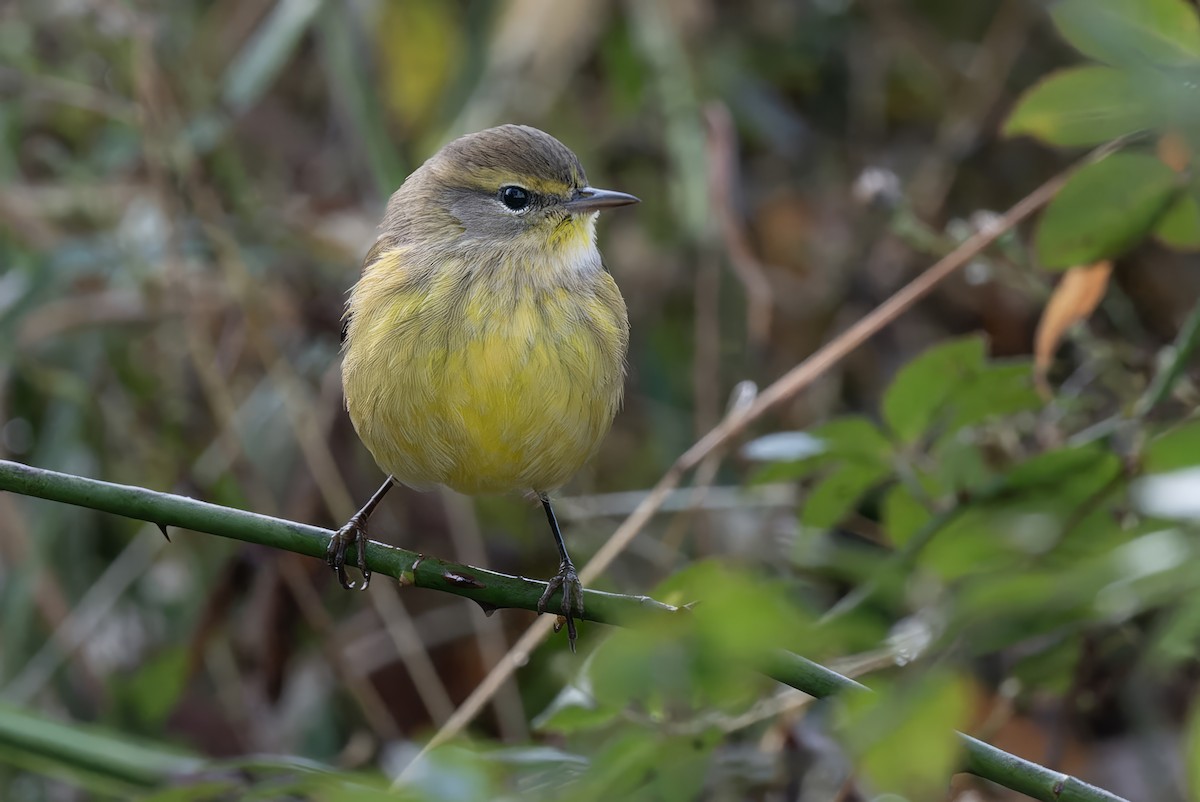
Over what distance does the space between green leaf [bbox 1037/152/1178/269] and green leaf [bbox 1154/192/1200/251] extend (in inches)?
1.8

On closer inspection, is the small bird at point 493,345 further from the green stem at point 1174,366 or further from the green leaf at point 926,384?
the green stem at point 1174,366

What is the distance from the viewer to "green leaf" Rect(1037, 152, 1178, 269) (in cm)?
220

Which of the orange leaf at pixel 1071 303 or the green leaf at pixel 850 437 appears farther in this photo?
the orange leaf at pixel 1071 303

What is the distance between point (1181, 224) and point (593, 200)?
4.19 ft

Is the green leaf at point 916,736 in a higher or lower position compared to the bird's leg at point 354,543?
higher

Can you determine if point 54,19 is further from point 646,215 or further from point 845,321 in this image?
point 845,321

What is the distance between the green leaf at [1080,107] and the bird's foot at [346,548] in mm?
1195

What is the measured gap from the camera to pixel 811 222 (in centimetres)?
483

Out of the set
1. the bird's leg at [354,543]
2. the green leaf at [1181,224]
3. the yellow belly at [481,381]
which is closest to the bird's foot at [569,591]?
the yellow belly at [481,381]

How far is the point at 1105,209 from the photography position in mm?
2279

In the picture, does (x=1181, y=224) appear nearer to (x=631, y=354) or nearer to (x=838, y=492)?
(x=838, y=492)

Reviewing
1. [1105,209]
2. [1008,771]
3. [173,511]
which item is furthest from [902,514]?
[173,511]

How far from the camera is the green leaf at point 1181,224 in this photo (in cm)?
233

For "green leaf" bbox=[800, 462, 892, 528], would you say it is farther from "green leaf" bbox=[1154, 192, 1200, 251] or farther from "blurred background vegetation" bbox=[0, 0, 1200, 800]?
"green leaf" bbox=[1154, 192, 1200, 251]
